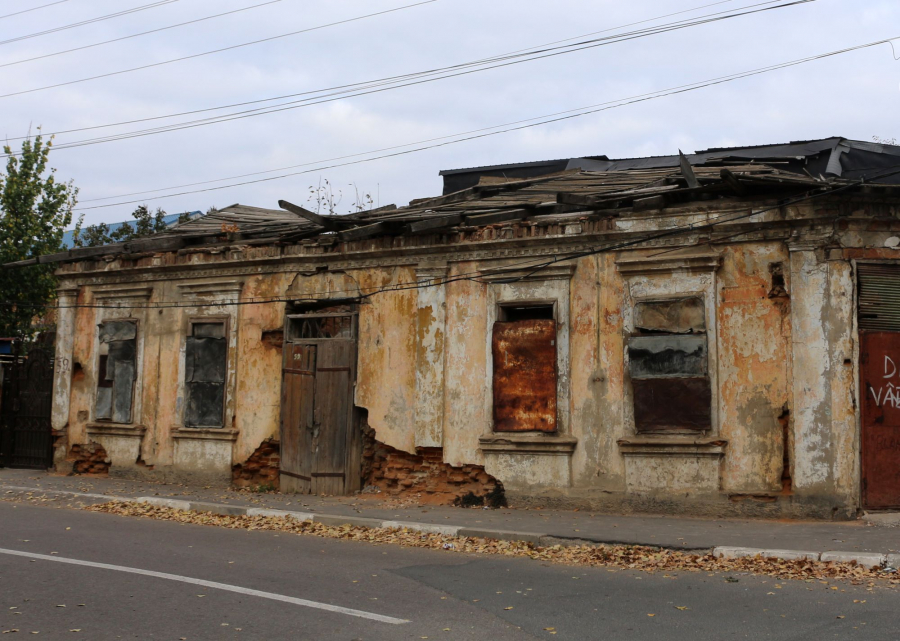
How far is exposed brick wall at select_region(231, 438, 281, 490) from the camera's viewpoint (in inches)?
563

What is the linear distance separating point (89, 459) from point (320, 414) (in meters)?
5.59

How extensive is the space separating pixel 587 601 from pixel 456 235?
7.31 metres

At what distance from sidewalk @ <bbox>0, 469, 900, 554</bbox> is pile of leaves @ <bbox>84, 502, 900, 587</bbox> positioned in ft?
0.64

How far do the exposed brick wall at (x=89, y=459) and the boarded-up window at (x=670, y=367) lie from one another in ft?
33.9

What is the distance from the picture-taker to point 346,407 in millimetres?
13516

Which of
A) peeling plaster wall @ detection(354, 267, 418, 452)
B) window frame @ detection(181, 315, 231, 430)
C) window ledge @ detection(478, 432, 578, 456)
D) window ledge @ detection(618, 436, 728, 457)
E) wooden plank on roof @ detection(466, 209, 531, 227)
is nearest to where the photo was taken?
window ledge @ detection(618, 436, 728, 457)

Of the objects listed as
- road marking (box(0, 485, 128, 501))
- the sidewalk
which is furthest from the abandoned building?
road marking (box(0, 485, 128, 501))

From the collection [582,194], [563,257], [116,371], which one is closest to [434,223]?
[563,257]

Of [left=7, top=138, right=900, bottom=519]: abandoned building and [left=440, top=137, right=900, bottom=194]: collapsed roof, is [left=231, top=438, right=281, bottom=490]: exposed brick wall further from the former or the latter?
[left=440, top=137, right=900, bottom=194]: collapsed roof

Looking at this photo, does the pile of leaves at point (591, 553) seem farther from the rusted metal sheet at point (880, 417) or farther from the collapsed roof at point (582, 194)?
the collapsed roof at point (582, 194)

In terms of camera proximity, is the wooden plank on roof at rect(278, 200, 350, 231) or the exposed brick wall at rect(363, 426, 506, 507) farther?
the wooden plank on roof at rect(278, 200, 350, 231)

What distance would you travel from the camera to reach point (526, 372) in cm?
1215

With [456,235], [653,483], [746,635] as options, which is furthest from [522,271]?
[746,635]

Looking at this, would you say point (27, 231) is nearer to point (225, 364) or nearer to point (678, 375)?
point (225, 364)
